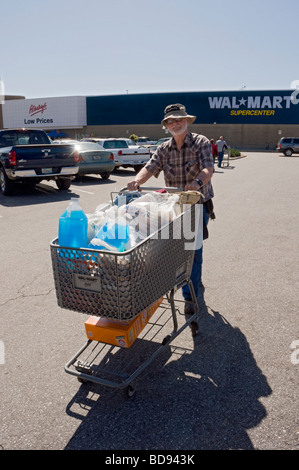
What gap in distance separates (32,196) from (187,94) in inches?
1498

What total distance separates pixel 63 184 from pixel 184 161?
8974 mm

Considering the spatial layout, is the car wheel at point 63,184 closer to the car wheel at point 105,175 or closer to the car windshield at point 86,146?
the car windshield at point 86,146

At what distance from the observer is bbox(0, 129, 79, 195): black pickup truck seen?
10.5 metres

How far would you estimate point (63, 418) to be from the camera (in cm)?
273

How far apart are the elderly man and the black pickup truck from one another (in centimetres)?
729

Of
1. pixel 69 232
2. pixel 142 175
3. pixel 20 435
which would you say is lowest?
pixel 20 435

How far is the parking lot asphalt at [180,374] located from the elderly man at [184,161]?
0.71 m

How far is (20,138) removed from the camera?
11.9m

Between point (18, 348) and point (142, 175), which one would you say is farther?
point (142, 175)

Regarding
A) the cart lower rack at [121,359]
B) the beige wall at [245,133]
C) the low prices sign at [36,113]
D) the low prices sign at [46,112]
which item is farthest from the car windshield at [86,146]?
the low prices sign at [36,113]

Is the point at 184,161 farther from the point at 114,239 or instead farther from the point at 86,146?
the point at 86,146

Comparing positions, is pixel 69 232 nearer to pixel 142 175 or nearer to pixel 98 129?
pixel 142 175
